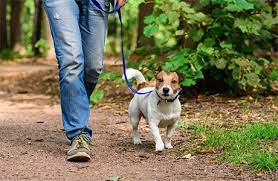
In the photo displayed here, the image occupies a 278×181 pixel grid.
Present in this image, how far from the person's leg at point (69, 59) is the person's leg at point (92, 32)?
0.50 ft

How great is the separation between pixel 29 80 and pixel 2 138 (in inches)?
334

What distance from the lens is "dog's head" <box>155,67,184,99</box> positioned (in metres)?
5.67

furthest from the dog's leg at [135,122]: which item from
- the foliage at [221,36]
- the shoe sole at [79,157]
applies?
the foliage at [221,36]

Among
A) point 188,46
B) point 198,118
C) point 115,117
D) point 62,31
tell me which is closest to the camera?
point 62,31

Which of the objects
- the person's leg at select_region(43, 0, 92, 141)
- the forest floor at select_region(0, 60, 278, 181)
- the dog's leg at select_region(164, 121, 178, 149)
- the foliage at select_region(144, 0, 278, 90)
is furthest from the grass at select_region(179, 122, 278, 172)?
the foliage at select_region(144, 0, 278, 90)

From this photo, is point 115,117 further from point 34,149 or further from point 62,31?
point 62,31

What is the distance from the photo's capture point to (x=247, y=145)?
5621mm

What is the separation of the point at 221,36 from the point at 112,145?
3.68 meters

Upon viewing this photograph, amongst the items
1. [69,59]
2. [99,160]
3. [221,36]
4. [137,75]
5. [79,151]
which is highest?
[69,59]

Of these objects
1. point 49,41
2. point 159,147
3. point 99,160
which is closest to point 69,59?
point 99,160

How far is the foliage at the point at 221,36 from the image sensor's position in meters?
8.63

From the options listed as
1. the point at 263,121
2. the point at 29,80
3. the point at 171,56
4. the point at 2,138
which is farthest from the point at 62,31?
the point at 29,80

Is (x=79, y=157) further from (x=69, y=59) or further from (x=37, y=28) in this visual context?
Answer: (x=37, y=28)

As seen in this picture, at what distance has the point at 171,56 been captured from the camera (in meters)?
8.91
